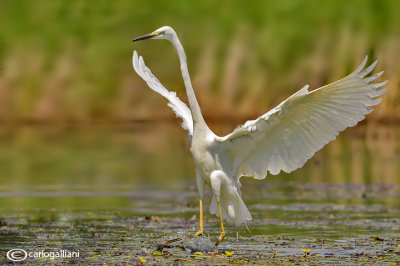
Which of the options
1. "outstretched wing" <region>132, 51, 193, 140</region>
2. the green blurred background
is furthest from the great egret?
the green blurred background

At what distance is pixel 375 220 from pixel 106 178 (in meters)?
8.49

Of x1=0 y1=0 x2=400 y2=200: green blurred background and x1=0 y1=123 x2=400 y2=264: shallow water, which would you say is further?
x1=0 y1=0 x2=400 y2=200: green blurred background

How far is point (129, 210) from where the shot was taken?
1493 centimetres

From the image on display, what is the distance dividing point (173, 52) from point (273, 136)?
114 feet

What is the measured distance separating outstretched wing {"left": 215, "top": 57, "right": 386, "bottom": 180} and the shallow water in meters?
0.99

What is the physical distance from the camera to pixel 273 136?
36.1ft

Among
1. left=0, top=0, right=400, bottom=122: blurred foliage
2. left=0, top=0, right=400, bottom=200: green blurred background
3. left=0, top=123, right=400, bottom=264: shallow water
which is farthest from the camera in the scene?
left=0, top=0, right=400, bottom=122: blurred foliage

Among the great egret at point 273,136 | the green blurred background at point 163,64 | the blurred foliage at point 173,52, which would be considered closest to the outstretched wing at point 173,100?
the great egret at point 273,136

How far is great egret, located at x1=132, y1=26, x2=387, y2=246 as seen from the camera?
10570mm

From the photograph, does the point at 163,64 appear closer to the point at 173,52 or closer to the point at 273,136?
the point at 173,52

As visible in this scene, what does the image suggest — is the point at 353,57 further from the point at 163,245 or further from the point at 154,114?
Result: the point at 163,245

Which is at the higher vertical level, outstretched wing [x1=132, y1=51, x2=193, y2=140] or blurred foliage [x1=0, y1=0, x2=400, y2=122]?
blurred foliage [x1=0, y1=0, x2=400, y2=122]

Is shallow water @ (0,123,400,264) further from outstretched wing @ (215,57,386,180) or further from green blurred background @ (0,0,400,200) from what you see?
green blurred background @ (0,0,400,200)

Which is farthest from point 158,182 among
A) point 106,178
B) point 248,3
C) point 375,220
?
point 248,3
